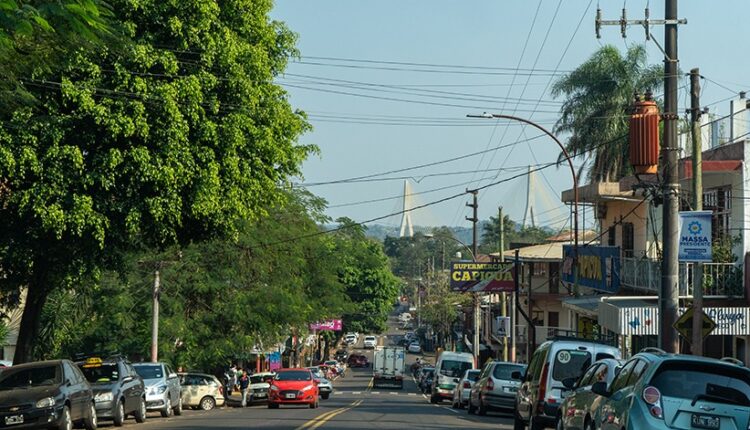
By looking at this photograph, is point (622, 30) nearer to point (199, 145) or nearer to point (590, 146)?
point (199, 145)

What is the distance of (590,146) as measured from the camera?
197ft

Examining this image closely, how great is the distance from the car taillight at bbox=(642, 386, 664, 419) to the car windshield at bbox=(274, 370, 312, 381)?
2749 centimetres

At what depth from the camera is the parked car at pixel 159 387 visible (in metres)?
34.3

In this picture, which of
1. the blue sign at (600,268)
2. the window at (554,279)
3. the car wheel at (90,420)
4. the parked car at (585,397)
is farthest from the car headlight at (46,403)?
the window at (554,279)

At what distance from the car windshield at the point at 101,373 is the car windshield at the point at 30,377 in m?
4.53

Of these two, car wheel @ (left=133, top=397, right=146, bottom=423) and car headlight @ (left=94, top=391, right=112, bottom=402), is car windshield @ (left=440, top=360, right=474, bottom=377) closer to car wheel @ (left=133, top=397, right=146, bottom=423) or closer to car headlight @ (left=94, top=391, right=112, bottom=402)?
car wheel @ (left=133, top=397, right=146, bottom=423)

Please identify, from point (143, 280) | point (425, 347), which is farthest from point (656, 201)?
point (425, 347)

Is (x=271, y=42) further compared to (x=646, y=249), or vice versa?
(x=646, y=249)

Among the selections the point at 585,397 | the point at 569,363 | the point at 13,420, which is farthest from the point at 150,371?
the point at 585,397

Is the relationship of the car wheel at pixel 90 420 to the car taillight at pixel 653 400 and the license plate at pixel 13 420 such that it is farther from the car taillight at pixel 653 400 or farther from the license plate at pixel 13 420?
the car taillight at pixel 653 400

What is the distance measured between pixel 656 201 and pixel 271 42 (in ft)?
33.9

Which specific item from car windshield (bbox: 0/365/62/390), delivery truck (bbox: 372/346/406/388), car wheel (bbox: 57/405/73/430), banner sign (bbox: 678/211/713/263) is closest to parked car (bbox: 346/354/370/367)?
delivery truck (bbox: 372/346/406/388)

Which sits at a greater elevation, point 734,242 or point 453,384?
point 734,242

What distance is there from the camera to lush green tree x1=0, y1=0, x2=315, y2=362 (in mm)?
24188
